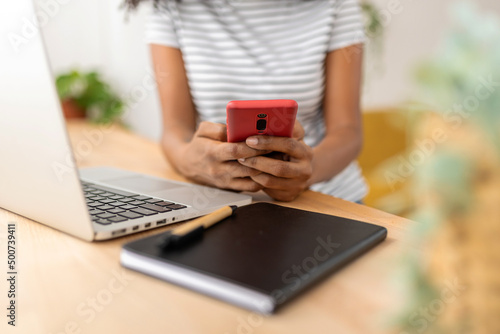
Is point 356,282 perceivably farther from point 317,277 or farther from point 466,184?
point 466,184

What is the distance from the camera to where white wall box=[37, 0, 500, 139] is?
2.39 metres

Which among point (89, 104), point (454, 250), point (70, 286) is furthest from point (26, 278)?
point (89, 104)

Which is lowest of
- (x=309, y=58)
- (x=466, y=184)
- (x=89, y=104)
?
(x=89, y=104)

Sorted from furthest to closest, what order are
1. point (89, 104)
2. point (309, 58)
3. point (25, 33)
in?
1. point (89, 104)
2. point (309, 58)
3. point (25, 33)

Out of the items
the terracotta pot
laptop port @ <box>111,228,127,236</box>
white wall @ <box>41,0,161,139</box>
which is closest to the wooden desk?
laptop port @ <box>111,228,127,236</box>

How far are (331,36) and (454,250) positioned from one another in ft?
2.95

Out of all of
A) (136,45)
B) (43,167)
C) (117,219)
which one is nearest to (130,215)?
(117,219)

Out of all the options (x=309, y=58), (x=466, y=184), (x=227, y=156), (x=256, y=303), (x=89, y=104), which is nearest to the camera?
(x=466, y=184)

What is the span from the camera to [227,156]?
710 mm

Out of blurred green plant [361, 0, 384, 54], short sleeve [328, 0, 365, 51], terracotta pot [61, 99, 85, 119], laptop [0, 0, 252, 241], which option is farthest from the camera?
blurred green plant [361, 0, 384, 54]

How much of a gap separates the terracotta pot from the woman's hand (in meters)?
1.53

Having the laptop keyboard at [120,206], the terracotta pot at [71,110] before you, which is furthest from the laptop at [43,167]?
the terracotta pot at [71,110]

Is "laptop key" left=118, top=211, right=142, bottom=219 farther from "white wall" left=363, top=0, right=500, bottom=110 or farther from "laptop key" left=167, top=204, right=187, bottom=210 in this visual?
"white wall" left=363, top=0, right=500, bottom=110

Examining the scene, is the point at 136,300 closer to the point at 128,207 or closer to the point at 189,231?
the point at 189,231
